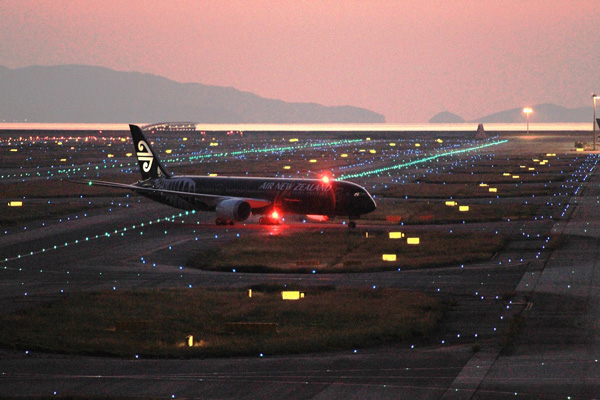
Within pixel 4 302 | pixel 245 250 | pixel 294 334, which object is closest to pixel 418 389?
pixel 294 334

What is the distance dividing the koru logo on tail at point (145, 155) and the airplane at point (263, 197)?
240 centimetres

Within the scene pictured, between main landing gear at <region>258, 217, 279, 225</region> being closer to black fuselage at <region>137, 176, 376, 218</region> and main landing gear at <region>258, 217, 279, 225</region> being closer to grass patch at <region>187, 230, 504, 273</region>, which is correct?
black fuselage at <region>137, 176, 376, 218</region>

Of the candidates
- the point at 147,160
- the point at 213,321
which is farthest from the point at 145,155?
the point at 213,321

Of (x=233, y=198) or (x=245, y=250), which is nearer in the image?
(x=245, y=250)

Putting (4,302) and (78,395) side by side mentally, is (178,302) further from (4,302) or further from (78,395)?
(78,395)

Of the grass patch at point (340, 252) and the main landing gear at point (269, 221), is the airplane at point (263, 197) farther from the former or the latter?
the grass patch at point (340, 252)

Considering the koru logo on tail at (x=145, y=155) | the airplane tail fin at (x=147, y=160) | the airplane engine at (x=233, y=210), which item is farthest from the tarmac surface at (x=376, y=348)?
the koru logo on tail at (x=145, y=155)

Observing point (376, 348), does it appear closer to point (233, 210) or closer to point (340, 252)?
point (340, 252)

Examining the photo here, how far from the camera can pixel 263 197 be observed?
233 ft

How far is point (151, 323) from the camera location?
36906 millimetres

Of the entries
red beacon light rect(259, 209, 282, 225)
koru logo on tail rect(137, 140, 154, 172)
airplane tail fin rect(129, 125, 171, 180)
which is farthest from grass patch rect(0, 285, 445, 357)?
koru logo on tail rect(137, 140, 154, 172)

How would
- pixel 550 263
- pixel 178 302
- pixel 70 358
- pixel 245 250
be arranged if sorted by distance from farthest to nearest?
pixel 245 250 → pixel 550 263 → pixel 178 302 → pixel 70 358

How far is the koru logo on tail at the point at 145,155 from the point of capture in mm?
79312

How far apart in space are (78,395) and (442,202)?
68056 millimetres
